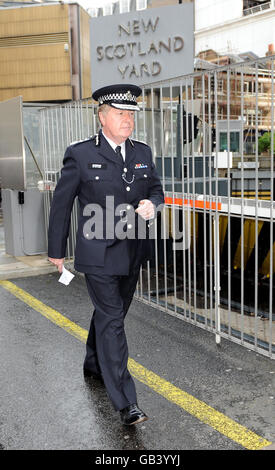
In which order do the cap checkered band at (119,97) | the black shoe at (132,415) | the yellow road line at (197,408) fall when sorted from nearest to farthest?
1. the yellow road line at (197,408)
2. the black shoe at (132,415)
3. the cap checkered band at (119,97)

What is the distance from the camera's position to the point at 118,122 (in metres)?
3.08

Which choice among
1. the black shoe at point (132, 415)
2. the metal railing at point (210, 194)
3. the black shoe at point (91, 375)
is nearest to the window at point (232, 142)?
the metal railing at point (210, 194)

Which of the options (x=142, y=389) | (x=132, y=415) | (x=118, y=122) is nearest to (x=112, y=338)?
(x=132, y=415)

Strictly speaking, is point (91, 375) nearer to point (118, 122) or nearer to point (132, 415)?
point (132, 415)

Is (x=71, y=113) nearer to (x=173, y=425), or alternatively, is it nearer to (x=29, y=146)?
(x=29, y=146)

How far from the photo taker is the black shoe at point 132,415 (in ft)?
9.70

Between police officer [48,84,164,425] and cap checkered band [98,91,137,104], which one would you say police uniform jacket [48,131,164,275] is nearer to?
police officer [48,84,164,425]

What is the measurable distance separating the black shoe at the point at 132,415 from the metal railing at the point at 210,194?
1.35 metres

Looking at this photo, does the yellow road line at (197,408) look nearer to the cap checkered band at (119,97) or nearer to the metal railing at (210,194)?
the metal railing at (210,194)

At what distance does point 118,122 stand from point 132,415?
5.69 feet

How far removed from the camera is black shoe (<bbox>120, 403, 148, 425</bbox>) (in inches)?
116

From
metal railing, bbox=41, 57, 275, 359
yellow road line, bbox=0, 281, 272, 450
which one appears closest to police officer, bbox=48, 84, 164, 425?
yellow road line, bbox=0, 281, 272, 450

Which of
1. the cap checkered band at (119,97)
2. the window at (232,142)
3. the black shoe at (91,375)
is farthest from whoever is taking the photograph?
the window at (232,142)
